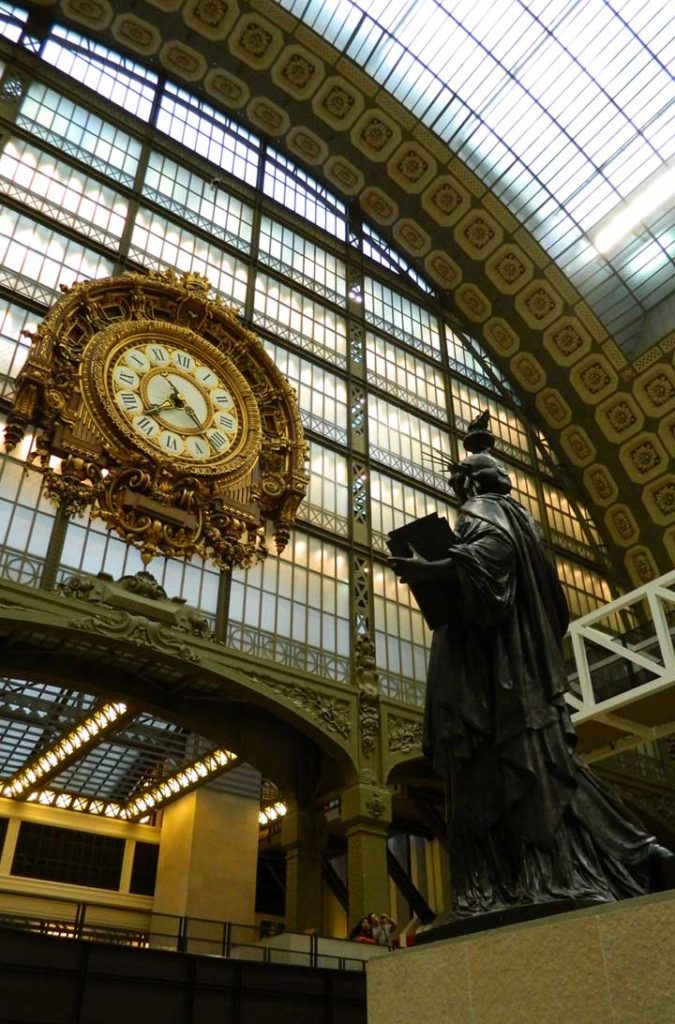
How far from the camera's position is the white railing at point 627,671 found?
15.4 meters

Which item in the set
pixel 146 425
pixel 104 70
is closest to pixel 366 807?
pixel 146 425

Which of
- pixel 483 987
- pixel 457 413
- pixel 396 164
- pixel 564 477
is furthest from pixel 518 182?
pixel 483 987

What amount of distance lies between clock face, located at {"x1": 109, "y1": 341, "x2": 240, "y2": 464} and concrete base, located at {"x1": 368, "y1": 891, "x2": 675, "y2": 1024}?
13.1 m

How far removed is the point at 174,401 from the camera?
16859 mm

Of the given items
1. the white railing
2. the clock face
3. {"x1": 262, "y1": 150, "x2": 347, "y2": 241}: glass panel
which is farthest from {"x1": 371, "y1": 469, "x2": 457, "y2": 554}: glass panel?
{"x1": 262, "y1": 150, "x2": 347, "y2": 241}: glass panel

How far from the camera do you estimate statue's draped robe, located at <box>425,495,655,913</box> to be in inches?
143

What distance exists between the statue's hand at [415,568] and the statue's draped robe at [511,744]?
6 centimetres

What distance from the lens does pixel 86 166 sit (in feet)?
62.0

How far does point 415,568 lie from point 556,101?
79.4ft

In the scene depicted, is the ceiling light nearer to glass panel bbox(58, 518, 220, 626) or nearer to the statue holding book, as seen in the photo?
glass panel bbox(58, 518, 220, 626)

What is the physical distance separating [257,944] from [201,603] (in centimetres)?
590

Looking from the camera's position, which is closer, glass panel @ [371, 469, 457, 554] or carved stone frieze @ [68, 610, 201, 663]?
carved stone frieze @ [68, 610, 201, 663]

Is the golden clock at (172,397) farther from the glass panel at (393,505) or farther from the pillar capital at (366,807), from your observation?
the pillar capital at (366,807)

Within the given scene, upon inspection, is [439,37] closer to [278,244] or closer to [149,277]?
[278,244]
